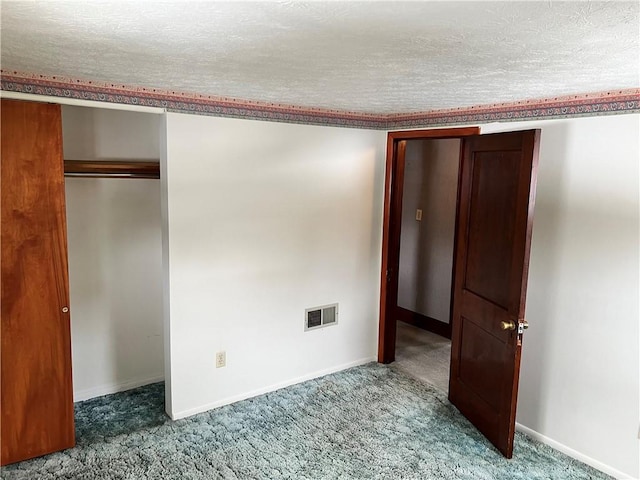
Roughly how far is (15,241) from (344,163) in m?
2.30

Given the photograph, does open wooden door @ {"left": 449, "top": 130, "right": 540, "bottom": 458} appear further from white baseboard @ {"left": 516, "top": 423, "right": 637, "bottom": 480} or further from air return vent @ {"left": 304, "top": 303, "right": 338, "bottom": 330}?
air return vent @ {"left": 304, "top": 303, "right": 338, "bottom": 330}

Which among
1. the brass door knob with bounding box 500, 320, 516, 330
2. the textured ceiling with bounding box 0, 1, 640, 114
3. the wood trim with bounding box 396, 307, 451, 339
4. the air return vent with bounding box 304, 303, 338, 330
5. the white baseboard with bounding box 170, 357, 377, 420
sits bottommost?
the white baseboard with bounding box 170, 357, 377, 420

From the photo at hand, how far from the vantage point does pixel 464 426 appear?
10.4ft

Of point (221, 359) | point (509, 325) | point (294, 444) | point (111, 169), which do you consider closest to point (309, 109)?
point (111, 169)

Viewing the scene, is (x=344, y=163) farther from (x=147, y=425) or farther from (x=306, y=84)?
(x=147, y=425)

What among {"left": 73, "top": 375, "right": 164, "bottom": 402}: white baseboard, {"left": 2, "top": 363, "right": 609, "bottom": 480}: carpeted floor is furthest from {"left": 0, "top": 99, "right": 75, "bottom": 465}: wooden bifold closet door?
{"left": 73, "top": 375, "right": 164, "bottom": 402}: white baseboard

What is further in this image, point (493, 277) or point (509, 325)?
point (493, 277)

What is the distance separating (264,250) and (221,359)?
0.83m

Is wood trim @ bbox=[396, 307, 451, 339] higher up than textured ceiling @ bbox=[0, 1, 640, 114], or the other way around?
textured ceiling @ bbox=[0, 1, 640, 114]

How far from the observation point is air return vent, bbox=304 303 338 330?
3.80 meters

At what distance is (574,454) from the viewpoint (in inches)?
113

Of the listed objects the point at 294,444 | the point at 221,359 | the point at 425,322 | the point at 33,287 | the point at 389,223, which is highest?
the point at 389,223

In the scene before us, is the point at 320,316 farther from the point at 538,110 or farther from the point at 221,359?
the point at 538,110

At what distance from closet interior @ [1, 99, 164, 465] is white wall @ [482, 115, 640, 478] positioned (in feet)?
8.70
